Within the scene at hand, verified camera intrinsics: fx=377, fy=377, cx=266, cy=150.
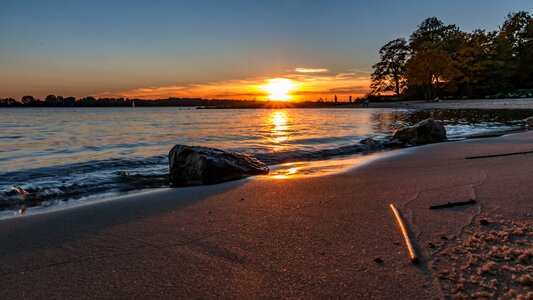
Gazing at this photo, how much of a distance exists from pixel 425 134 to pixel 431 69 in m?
41.8

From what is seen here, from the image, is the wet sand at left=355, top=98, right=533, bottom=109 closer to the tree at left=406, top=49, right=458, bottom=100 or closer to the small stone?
the tree at left=406, top=49, right=458, bottom=100

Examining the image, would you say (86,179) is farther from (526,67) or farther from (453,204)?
(526,67)

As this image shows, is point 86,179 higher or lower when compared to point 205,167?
lower

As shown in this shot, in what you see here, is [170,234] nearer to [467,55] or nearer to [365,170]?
[365,170]

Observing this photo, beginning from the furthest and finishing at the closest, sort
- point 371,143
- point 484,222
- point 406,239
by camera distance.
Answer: point 371,143
point 484,222
point 406,239

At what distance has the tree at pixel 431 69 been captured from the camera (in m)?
46.8

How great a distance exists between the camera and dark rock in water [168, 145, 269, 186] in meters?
5.39

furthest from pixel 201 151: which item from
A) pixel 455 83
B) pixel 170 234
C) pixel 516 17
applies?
pixel 516 17

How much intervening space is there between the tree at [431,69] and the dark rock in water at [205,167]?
47193mm

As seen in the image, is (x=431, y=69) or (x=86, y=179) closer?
(x=86, y=179)

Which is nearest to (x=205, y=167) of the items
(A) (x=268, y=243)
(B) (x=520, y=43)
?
(A) (x=268, y=243)

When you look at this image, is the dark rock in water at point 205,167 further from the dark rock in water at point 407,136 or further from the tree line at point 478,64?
the tree line at point 478,64

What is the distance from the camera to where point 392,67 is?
63.2 metres

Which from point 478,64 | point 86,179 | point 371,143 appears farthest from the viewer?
point 478,64
